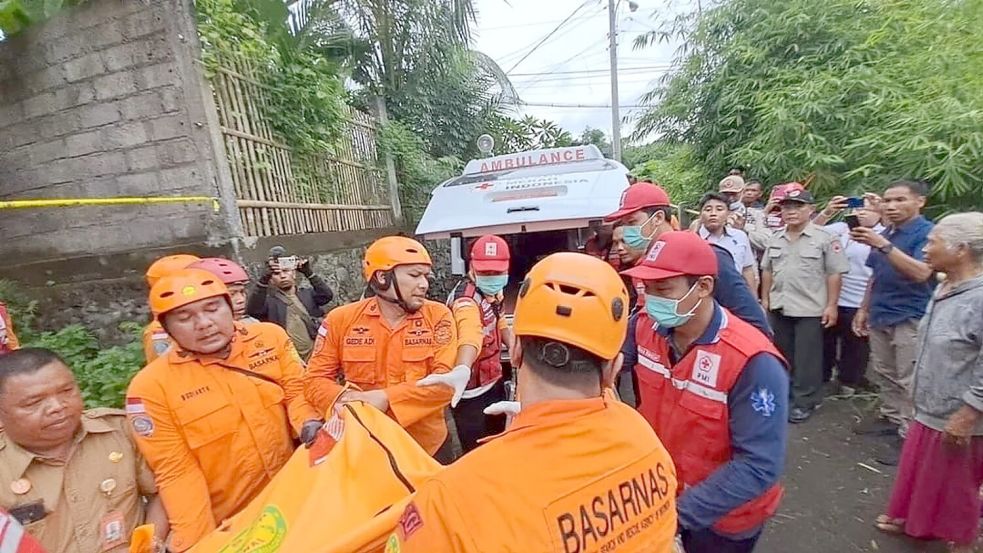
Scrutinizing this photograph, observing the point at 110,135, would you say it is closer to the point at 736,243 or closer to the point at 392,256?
the point at 392,256

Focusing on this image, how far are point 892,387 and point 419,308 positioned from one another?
3.76 m

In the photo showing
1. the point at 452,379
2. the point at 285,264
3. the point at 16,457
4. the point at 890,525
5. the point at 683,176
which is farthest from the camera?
the point at 683,176

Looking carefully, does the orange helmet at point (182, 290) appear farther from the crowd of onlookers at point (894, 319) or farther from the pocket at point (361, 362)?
the crowd of onlookers at point (894, 319)

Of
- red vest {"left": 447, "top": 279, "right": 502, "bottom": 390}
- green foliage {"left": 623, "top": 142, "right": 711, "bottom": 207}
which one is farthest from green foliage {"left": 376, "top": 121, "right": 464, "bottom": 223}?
red vest {"left": 447, "top": 279, "right": 502, "bottom": 390}

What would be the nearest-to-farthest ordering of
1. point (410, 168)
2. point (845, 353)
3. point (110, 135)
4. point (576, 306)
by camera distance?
1. point (576, 306)
2. point (110, 135)
3. point (845, 353)
4. point (410, 168)

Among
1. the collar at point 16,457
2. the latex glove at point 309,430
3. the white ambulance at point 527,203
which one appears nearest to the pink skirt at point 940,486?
the white ambulance at point 527,203

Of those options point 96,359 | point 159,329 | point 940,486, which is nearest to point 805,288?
point 940,486

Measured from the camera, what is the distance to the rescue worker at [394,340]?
2.66 metres

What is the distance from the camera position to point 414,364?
107 inches

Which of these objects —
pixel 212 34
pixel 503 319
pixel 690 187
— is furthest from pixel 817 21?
pixel 212 34

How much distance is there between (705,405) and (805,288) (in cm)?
345

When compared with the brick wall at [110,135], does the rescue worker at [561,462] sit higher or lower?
lower

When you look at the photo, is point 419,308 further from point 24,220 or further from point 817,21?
point 817,21

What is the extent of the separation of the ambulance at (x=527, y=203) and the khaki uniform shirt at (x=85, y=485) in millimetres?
2583
